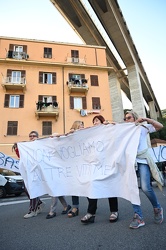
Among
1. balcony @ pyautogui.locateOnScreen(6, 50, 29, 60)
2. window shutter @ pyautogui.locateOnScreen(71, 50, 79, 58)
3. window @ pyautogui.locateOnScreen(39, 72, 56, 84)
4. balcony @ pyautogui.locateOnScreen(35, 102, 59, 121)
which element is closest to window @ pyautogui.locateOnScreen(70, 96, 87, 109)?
balcony @ pyautogui.locateOnScreen(35, 102, 59, 121)

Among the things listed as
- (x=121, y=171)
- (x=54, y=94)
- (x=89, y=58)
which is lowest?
(x=121, y=171)

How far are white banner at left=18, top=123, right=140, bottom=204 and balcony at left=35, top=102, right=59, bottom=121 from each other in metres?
16.7

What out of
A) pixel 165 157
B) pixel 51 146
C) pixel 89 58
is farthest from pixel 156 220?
pixel 89 58

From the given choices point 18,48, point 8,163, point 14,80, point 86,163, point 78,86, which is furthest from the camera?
point 18,48

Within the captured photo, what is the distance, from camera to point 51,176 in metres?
3.76

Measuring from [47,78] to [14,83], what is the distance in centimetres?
405

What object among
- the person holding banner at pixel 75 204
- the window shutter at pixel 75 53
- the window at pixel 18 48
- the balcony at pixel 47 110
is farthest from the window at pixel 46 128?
the person holding banner at pixel 75 204

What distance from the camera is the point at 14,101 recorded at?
69.4ft

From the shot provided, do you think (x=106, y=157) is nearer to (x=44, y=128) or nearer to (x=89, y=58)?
(x=44, y=128)

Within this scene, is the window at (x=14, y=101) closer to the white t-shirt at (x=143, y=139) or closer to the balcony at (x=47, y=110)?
the balcony at (x=47, y=110)

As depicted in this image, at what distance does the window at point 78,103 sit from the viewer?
73.4ft

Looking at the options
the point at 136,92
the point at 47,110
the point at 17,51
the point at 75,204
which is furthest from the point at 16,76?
the point at 75,204

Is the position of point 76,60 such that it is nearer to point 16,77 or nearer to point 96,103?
point 96,103

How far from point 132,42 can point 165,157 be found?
3075 centimetres
